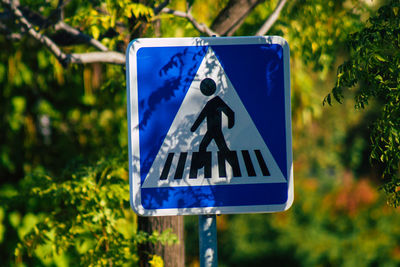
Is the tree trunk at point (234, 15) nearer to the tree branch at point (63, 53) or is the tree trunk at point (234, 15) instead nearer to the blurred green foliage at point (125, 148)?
the blurred green foliage at point (125, 148)

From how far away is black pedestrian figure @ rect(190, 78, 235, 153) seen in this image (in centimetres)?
165

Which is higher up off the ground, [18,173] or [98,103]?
[98,103]

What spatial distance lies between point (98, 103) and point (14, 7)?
2.59m

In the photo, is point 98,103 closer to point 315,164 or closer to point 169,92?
point 169,92

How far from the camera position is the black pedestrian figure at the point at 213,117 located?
5.41ft

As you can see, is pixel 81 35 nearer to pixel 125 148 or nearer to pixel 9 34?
pixel 9 34

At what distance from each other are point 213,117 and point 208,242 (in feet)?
1.56

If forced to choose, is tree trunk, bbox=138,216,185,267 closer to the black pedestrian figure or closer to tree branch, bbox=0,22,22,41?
the black pedestrian figure

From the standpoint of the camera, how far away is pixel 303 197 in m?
7.92

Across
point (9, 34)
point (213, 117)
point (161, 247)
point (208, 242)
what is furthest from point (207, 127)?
point (9, 34)

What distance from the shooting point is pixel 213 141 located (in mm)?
1650

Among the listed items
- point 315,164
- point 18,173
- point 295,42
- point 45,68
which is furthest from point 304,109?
point 315,164

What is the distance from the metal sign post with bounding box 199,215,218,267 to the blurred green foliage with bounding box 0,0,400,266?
2.38 ft

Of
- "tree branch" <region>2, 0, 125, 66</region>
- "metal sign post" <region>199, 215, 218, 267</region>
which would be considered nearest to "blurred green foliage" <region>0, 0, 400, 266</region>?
"tree branch" <region>2, 0, 125, 66</region>
